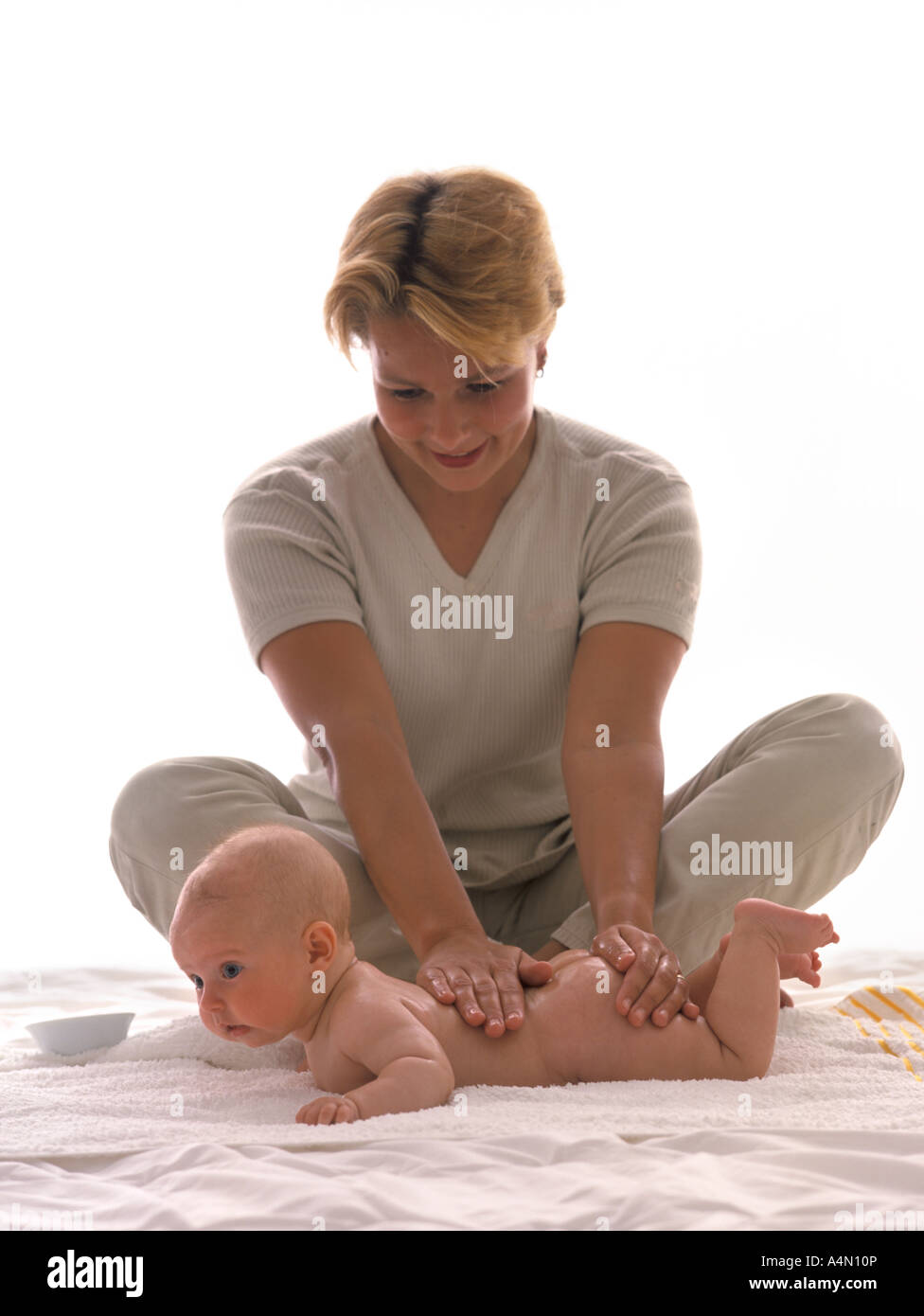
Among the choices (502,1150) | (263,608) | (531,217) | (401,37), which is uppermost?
(401,37)

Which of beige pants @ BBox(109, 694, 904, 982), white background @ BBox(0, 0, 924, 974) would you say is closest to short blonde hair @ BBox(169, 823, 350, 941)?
beige pants @ BBox(109, 694, 904, 982)

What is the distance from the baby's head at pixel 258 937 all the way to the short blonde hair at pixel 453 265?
0.63 m

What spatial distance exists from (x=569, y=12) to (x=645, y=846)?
2.16 meters

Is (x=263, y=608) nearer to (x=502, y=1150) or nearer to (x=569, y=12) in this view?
(x=502, y=1150)

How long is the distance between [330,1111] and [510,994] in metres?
0.25

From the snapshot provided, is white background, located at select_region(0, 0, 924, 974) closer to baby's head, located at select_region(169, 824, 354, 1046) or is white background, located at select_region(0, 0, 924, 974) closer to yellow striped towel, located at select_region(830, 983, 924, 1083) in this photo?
yellow striped towel, located at select_region(830, 983, 924, 1083)

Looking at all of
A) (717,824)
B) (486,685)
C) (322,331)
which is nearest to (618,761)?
(717,824)

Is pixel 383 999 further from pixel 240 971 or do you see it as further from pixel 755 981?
pixel 755 981

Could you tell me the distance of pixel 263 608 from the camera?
173cm

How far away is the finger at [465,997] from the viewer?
1.34 metres

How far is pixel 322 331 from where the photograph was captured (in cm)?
306

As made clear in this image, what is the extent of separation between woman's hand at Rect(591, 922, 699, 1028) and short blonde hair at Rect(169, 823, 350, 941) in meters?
0.28

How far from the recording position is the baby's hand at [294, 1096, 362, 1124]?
120 centimetres
